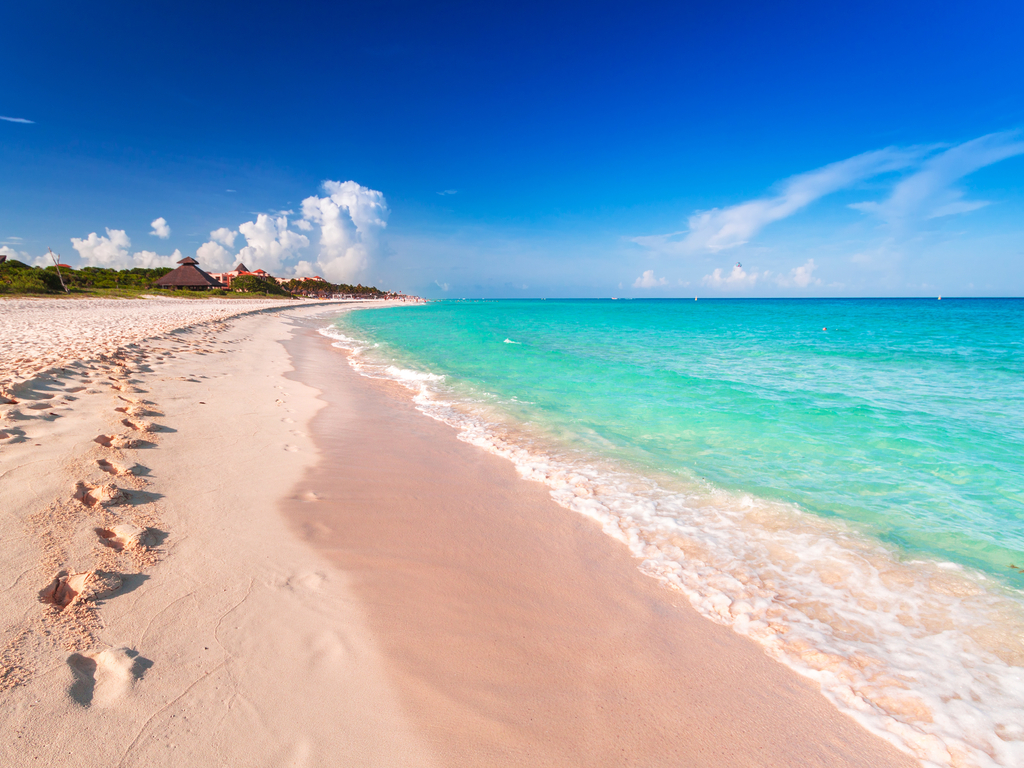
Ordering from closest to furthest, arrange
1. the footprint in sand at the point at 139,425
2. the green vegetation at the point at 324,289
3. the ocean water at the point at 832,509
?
the ocean water at the point at 832,509 → the footprint in sand at the point at 139,425 → the green vegetation at the point at 324,289

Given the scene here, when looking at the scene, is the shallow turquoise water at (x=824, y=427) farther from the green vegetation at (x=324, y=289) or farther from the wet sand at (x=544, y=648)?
the green vegetation at (x=324, y=289)

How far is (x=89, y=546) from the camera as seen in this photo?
323cm

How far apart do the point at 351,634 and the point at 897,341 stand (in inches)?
1469

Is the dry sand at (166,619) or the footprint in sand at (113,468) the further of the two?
the footprint in sand at (113,468)

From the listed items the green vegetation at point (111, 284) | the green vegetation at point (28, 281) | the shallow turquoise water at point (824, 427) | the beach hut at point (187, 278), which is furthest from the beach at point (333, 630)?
the beach hut at point (187, 278)

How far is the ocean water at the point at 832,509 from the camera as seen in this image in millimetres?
3066

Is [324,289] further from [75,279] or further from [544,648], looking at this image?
[544,648]

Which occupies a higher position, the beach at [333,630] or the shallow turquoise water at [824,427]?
the beach at [333,630]

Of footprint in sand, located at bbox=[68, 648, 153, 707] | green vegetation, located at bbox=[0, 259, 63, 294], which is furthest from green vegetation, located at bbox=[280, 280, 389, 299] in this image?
footprint in sand, located at bbox=[68, 648, 153, 707]

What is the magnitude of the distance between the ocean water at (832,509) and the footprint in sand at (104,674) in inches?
154

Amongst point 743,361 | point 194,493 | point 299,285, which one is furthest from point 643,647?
point 299,285

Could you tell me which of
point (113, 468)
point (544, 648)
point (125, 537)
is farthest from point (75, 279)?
point (544, 648)

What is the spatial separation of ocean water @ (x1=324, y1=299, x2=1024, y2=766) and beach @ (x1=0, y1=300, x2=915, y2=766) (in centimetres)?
43

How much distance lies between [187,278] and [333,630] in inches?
3152
